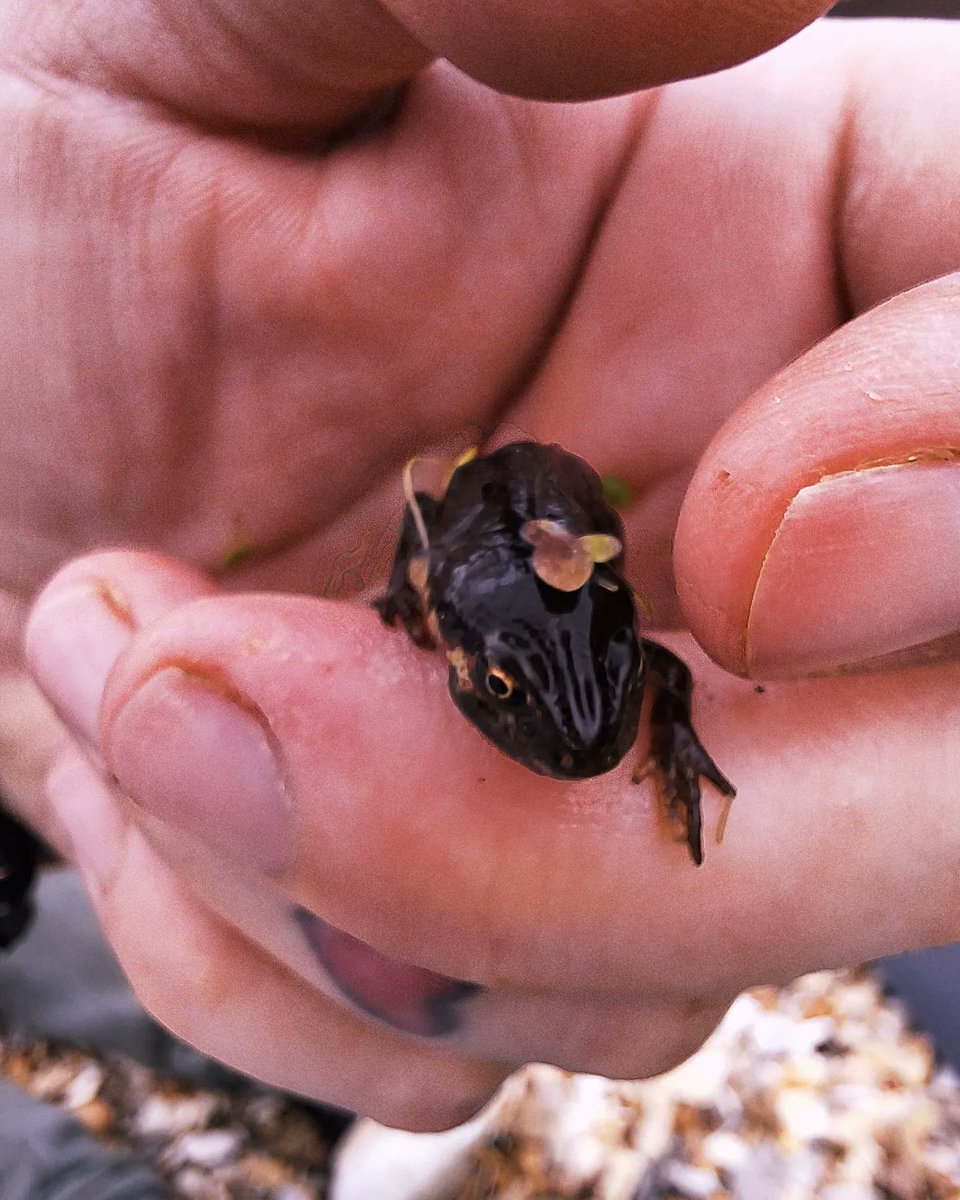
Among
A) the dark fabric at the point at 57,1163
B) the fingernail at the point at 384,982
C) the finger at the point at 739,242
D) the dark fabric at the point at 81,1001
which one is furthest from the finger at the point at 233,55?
the dark fabric at the point at 81,1001

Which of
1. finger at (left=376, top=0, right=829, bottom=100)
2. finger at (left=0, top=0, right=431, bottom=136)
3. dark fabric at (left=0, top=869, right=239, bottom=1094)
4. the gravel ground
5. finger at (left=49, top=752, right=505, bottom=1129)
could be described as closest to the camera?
finger at (left=376, top=0, right=829, bottom=100)

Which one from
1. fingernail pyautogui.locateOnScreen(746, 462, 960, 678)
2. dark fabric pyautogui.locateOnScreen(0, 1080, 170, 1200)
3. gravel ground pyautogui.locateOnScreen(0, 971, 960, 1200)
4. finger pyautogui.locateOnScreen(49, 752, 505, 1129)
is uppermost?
fingernail pyautogui.locateOnScreen(746, 462, 960, 678)

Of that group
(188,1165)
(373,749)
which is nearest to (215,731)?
(373,749)

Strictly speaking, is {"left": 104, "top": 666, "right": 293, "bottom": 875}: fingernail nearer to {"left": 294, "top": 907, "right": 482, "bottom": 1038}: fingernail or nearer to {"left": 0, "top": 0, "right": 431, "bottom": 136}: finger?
Answer: {"left": 294, "top": 907, "right": 482, "bottom": 1038}: fingernail

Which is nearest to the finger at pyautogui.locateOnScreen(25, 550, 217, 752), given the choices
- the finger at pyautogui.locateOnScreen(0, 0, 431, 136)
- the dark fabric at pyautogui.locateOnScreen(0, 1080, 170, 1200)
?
the finger at pyautogui.locateOnScreen(0, 0, 431, 136)

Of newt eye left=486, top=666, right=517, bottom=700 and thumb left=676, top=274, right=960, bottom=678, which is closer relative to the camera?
thumb left=676, top=274, right=960, bottom=678

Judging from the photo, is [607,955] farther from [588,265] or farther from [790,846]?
[588,265]
